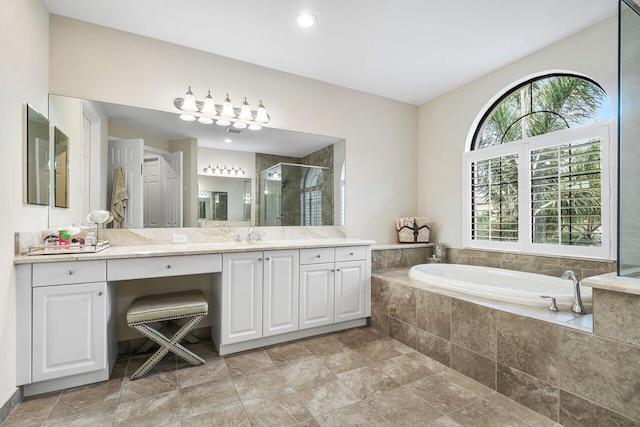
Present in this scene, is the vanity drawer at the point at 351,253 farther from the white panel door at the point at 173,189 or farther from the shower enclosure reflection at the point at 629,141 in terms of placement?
the shower enclosure reflection at the point at 629,141

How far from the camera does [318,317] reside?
2.67 metres

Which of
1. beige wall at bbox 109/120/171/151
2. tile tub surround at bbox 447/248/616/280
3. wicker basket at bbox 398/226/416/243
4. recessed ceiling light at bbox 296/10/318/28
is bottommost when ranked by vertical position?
tile tub surround at bbox 447/248/616/280

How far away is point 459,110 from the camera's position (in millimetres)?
3428

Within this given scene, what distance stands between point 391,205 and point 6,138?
3.38 m

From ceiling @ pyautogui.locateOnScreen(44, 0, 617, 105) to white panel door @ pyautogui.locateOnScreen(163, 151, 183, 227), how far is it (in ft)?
3.31

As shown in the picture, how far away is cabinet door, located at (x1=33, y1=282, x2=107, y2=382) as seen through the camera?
5.73 ft

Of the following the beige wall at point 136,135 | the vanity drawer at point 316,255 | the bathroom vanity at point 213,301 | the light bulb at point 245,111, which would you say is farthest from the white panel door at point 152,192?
the vanity drawer at point 316,255

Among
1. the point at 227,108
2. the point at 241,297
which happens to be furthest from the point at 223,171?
the point at 241,297

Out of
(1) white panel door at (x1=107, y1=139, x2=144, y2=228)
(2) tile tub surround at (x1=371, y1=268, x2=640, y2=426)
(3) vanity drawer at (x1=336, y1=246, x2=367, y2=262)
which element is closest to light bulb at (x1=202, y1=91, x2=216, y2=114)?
(1) white panel door at (x1=107, y1=139, x2=144, y2=228)

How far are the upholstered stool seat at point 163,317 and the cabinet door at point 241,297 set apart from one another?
0.65ft

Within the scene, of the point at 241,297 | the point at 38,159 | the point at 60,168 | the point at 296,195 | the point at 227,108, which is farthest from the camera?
the point at 296,195

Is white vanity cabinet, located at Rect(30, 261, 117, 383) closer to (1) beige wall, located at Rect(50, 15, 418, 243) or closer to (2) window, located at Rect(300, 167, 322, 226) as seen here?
(1) beige wall, located at Rect(50, 15, 418, 243)

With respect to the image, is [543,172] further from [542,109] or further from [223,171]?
[223,171]

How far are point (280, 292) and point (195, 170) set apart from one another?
1332 millimetres
